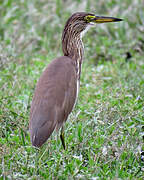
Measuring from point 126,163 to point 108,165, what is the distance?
0.60ft

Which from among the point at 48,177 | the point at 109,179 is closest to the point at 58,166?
the point at 48,177

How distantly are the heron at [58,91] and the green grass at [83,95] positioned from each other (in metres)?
0.20

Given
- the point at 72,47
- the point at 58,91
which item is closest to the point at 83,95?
the point at 72,47

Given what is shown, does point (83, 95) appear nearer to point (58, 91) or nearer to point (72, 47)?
point (72, 47)

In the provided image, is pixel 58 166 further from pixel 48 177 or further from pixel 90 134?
pixel 90 134

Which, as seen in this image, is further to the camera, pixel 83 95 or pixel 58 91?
pixel 83 95

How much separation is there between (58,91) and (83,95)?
148 centimetres

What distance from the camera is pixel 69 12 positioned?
7527 millimetres

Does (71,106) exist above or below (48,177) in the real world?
above

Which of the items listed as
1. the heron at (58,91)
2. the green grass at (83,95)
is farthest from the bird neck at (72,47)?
the green grass at (83,95)

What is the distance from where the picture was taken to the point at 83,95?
5344 millimetres

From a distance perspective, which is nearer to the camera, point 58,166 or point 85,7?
point 58,166

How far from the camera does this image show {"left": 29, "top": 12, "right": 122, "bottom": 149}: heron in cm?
366

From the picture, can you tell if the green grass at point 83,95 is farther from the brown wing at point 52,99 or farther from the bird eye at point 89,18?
the bird eye at point 89,18
